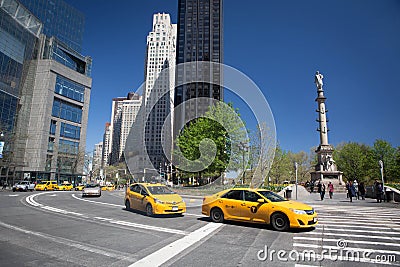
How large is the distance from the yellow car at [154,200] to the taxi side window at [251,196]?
11.6 ft

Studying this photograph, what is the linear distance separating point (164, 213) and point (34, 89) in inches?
2724

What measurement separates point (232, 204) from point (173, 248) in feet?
14.2

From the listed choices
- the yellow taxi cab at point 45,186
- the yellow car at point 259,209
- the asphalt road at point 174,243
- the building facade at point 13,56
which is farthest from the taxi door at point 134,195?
the building facade at point 13,56

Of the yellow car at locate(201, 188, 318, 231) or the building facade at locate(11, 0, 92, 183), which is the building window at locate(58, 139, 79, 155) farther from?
the yellow car at locate(201, 188, 318, 231)

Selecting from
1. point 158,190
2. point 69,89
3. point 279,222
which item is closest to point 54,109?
point 69,89

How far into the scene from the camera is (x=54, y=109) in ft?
222

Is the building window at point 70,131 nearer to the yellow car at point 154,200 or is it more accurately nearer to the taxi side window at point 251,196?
the yellow car at point 154,200

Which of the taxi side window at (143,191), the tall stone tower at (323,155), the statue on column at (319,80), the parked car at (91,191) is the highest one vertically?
the statue on column at (319,80)

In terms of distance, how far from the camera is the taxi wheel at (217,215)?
1054 centimetres

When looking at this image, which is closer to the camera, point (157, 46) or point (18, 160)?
point (18, 160)

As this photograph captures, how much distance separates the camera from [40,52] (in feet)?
221

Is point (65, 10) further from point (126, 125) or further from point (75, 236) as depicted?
point (75, 236)

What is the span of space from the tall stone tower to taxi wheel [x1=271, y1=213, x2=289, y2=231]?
31.3m

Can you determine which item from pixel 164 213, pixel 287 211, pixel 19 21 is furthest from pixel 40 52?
pixel 287 211
